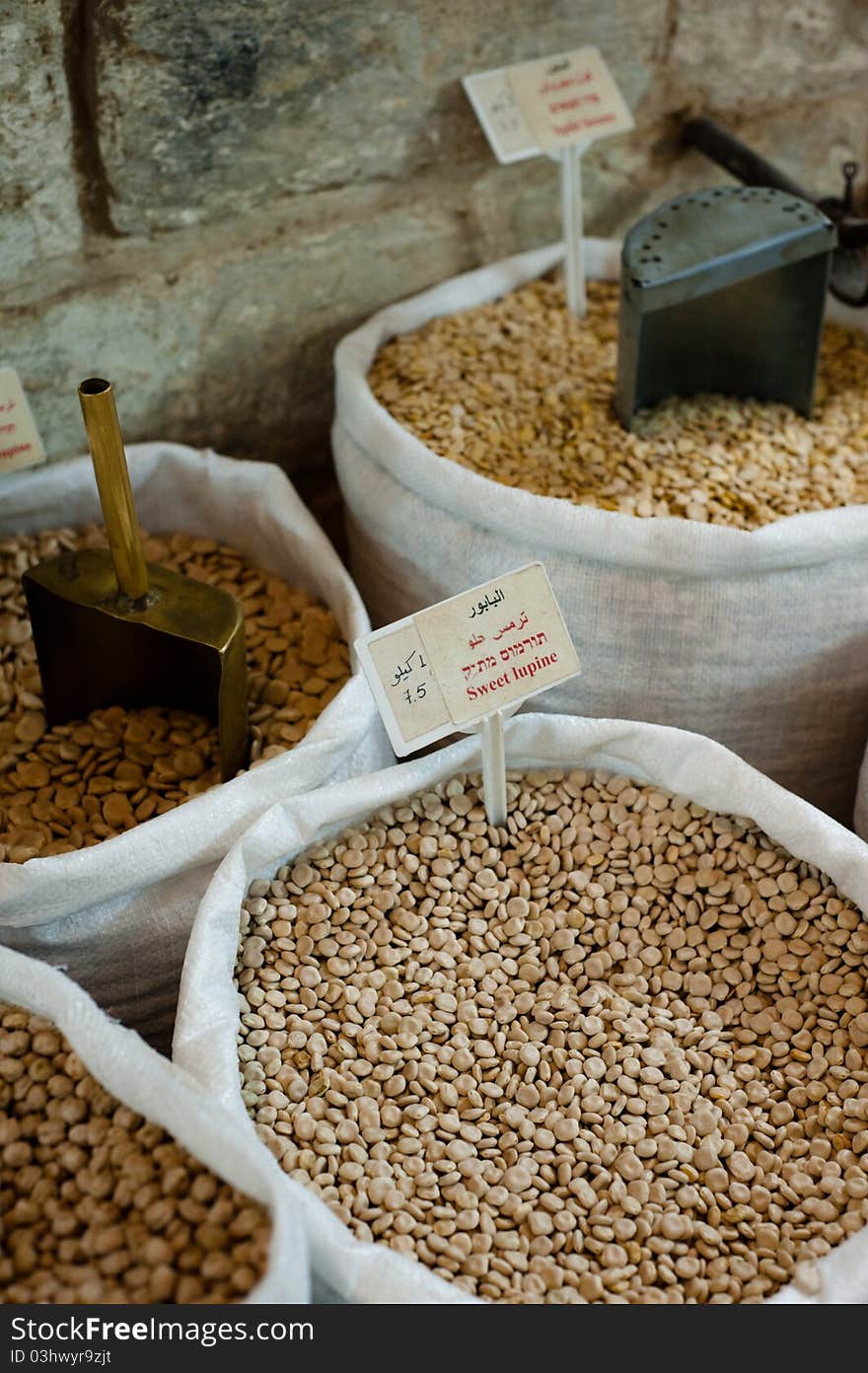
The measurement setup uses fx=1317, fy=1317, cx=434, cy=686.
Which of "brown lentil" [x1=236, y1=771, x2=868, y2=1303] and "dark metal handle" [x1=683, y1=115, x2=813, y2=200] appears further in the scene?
"dark metal handle" [x1=683, y1=115, x2=813, y2=200]

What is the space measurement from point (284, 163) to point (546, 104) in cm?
Answer: 36

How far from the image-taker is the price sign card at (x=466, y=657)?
3.78 ft

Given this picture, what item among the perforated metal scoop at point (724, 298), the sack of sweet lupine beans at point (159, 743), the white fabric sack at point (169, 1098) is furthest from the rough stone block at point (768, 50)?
the white fabric sack at point (169, 1098)

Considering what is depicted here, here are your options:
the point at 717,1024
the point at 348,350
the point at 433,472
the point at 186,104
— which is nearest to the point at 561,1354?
the point at 717,1024

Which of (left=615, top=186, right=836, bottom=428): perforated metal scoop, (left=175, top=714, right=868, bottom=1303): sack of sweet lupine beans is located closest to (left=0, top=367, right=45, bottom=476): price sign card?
(left=175, top=714, right=868, bottom=1303): sack of sweet lupine beans

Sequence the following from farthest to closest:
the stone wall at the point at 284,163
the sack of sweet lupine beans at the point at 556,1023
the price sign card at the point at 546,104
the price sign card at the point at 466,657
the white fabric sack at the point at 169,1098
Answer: the price sign card at the point at 546,104 < the stone wall at the point at 284,163 < the price sign card at the point at 466,657 < the sack of sweet lupine beans at the point at 556,1023 < the white fabric sack at the point at 169,1098

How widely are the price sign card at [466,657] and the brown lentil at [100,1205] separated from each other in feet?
1.27

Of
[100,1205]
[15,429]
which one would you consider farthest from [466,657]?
[15,429]

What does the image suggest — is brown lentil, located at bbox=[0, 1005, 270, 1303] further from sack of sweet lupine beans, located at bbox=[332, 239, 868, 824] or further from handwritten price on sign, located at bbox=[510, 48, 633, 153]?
handwritten price on sign, located at bbox=[510, 48, 633, 153]

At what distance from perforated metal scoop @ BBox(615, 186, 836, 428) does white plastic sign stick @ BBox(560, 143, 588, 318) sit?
179 millimetres

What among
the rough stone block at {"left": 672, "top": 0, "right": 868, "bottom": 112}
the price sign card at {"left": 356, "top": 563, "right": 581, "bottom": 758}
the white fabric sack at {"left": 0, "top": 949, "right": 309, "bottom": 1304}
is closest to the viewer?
the white fabric sack at {"left": 0, "top": 949, "right": 309, "bottom": 1304}

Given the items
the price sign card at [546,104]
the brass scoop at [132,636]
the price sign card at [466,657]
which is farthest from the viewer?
the price sign card at [546,104]

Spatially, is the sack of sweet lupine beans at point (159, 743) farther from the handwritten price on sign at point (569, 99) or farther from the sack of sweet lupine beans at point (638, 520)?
the handwritten price on sign at point (569, 99)

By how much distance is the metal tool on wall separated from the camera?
1.73m
